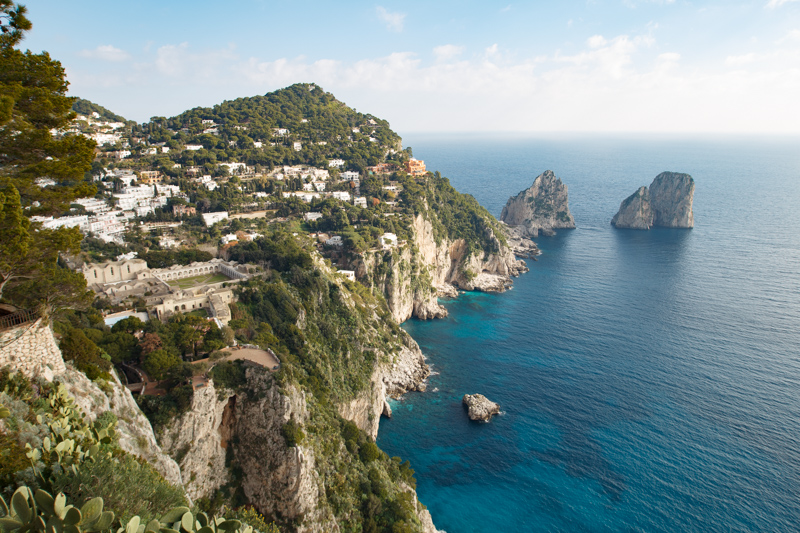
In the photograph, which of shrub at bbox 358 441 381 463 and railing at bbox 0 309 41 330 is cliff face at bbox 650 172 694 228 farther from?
railing at bbox 0 309 41 330

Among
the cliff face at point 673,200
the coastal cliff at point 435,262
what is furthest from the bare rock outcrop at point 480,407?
the cliff face at point 673,200

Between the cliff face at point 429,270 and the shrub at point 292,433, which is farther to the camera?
the cliff face at point 429,270

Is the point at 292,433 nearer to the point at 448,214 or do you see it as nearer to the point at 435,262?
the point at 435,262

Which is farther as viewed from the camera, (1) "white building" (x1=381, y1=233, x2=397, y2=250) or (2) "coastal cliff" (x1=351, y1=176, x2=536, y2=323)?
(1) "white building" (x1=381, y1=233, x2=397, y2=250)

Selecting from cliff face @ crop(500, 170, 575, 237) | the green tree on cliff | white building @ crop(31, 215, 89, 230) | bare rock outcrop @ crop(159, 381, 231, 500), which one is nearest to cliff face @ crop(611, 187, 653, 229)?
cliff face @ crop(500, 170, 575, 237)

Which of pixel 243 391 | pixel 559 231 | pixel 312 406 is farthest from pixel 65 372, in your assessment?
pixel 559 231

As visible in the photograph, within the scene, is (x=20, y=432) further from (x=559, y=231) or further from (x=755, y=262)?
(x=559, y=231)

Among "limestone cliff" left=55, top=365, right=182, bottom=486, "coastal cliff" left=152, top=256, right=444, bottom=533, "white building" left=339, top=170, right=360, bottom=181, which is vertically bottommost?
"coastal cliff" left=152, top=256, right=444, bottom=533

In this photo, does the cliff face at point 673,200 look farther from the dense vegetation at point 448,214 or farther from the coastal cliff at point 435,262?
the dense vegetation at point 448,214
